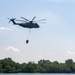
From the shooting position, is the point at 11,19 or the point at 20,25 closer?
the point at 20,25

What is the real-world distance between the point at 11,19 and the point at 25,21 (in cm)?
628

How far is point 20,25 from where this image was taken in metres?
86.4

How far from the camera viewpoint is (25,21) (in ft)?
288

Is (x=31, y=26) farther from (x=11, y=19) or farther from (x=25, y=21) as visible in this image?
(x=11, y=19)

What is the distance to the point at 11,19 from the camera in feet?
303

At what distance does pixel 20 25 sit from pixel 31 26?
9.96ft

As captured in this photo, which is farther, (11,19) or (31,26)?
(11,19)

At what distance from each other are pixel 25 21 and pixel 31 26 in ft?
9.01

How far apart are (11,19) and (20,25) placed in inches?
268

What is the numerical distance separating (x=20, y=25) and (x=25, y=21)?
215cm

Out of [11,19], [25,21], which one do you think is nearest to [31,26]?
[25,21]

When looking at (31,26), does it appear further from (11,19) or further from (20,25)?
(11,19)
